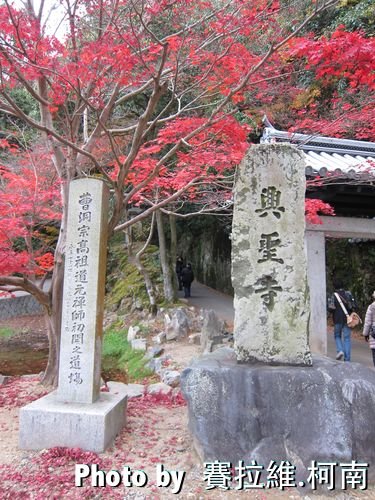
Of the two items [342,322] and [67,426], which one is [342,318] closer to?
[342,322]

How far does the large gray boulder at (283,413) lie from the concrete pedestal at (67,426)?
0.98 meters

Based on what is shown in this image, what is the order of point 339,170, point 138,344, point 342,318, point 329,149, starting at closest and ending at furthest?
point 339,170
point 342,318
point 329,149
point 138,344

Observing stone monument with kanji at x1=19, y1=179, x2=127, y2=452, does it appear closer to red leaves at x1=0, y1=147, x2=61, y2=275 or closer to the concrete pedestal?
the concrete pedestal

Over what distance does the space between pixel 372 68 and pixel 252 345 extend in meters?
4.58

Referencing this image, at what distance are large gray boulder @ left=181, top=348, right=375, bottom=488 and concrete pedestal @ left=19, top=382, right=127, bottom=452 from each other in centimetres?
98

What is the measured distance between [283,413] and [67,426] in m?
2.28

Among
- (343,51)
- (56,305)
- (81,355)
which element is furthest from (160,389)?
(343,51)

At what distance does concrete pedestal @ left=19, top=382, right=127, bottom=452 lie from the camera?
4.24 m

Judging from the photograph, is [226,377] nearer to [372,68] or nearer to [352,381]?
[352,381]

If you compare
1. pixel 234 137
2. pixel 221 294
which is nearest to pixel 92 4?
pixel 234 137

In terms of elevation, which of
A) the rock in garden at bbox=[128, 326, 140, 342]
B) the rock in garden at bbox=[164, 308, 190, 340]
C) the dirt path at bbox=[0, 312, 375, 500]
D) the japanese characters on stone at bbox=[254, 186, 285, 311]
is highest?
the japanese characters on stone at bbox=[254, 186, 285, 311]

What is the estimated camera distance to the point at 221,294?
2075 cm

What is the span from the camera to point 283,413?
380 centimetres

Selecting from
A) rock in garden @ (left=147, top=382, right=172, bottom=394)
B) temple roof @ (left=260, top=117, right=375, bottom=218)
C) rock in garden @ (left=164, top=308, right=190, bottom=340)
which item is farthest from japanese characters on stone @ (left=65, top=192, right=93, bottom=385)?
rock in garden @ (left=164, top=308, right=190, bottom=340)
